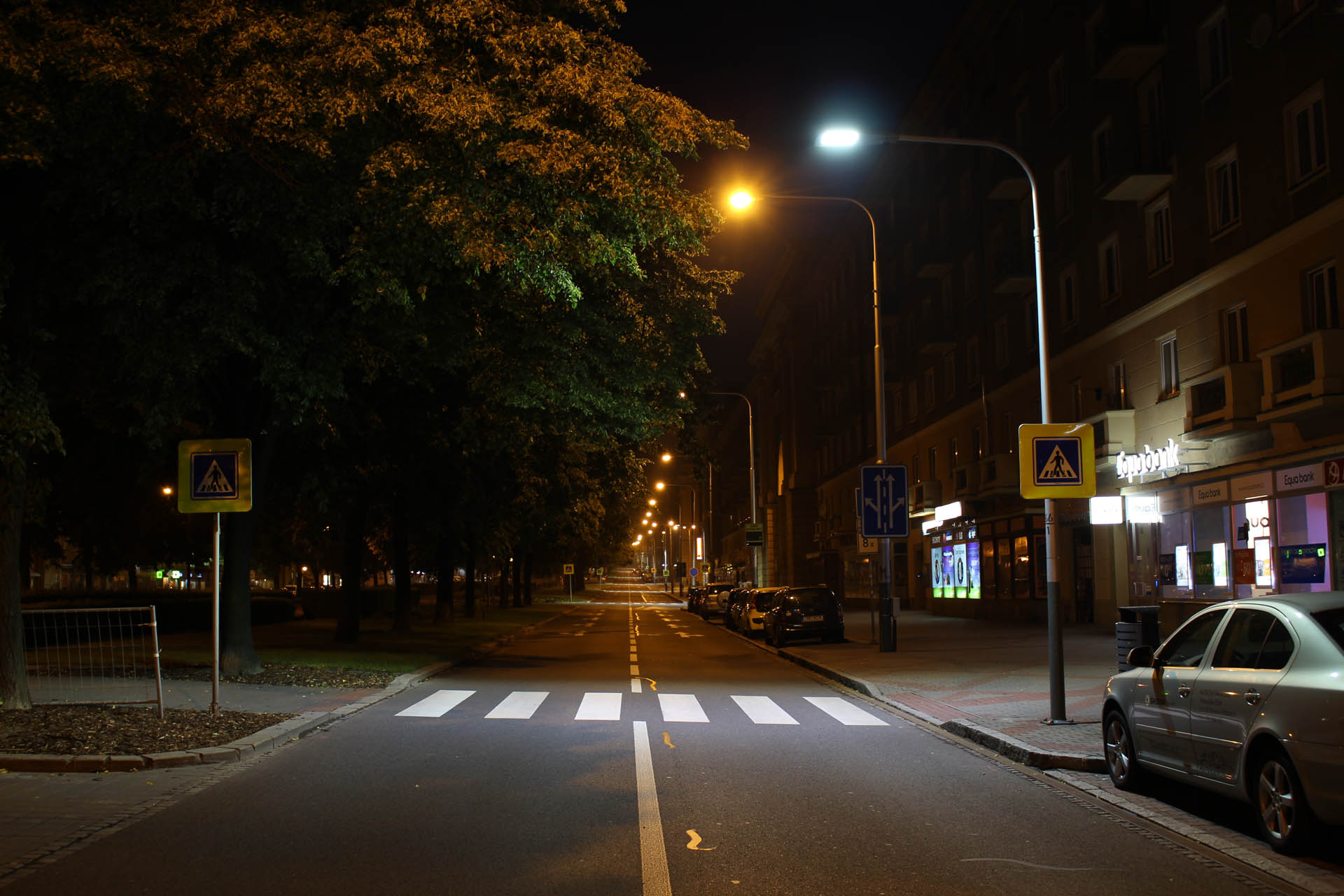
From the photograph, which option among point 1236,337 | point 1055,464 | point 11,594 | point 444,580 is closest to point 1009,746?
point 1055,464

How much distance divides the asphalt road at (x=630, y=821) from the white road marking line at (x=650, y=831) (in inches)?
0.9

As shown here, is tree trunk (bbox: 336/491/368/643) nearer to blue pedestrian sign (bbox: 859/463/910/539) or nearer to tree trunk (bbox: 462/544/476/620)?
blue pedestrian sign (bbox: 859/463/910/539)

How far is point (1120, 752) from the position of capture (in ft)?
30.6

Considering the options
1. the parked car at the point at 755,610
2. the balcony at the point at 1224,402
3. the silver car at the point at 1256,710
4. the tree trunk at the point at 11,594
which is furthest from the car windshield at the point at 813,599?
the silver car at the point at 1256,710

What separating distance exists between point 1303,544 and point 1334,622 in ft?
51.7

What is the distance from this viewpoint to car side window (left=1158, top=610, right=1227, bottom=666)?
Result: 838 cm

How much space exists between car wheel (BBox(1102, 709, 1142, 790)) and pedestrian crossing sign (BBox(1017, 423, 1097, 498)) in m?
3.57

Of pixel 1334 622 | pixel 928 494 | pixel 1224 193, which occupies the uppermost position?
pixel 1224 193

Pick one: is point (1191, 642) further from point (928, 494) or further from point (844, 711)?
point (928, 494)

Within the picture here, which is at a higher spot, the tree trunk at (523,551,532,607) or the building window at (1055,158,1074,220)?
the building window at (1055,158,1074,220)

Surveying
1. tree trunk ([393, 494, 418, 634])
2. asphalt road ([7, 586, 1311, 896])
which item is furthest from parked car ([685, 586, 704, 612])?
asphalt road ([7, 586, 1311, 896])

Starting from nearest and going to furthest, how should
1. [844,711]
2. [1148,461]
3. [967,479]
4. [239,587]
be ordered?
[844,711]
[239,587]
[1148,461]
[967,479]

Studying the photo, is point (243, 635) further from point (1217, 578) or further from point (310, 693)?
point (1217, 578)

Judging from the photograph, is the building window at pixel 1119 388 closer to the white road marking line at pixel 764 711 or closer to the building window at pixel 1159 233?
the building window at pixel 1159 233
